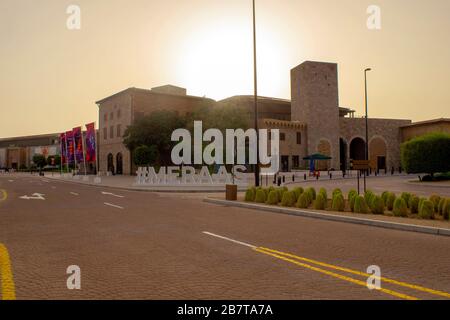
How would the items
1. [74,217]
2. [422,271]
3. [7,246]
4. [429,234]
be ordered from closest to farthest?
1. [422,271]
2. [7,246]
3. [429,234]
4. [74,217]

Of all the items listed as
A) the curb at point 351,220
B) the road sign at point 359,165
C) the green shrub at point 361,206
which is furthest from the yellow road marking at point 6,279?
the road sign at point 359,165

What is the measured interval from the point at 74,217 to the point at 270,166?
44.6 meters

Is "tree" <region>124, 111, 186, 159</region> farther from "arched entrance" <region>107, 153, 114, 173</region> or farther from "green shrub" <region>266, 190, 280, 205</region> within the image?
"green shrub" <region>266, 190, 280, 205</region>

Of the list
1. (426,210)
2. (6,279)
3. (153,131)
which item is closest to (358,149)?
(153,131)

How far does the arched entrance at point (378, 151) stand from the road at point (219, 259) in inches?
2319

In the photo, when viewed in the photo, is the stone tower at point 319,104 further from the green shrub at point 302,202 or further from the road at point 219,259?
Result: the road at point 219,259

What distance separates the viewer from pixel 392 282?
4.70m

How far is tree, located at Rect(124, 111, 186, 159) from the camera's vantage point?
160ft

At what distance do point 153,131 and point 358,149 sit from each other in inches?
1547

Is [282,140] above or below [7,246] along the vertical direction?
above

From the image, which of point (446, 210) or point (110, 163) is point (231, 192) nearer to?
point (446, 210)
